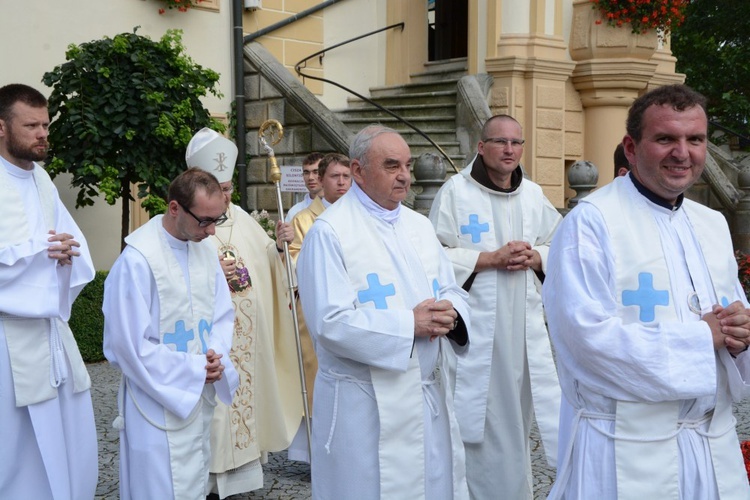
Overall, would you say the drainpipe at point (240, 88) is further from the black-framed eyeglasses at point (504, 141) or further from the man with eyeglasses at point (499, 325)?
the black-framed eyeglasses at point (504, 141)

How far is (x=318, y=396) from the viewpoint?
409cm

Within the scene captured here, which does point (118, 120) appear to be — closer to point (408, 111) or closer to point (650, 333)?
point (408, 111)

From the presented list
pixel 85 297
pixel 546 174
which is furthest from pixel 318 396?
pixel 546 174

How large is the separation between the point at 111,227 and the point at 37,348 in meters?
6.65

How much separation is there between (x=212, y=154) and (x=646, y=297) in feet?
11.8

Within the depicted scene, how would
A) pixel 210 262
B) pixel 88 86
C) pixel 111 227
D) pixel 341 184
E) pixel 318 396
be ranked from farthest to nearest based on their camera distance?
1. pixel 111 227
2. pixel 88 86
3. pixel 341 184
4. pixel 210 262
5. pixel 318 396

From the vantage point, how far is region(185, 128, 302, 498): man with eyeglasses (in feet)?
19.3

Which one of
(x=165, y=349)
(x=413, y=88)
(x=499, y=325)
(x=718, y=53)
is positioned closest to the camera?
(x=165, y=349)

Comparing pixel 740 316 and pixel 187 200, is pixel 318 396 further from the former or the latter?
pixel 740 316

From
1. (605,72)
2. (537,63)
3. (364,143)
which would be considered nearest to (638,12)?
(605,72)

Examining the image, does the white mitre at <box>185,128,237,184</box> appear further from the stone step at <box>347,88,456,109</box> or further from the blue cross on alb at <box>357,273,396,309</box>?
the stone step at <box>347,88,456,109</box>

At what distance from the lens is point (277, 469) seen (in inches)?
261

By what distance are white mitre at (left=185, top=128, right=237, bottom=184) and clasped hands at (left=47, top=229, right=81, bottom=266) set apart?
1.26 m

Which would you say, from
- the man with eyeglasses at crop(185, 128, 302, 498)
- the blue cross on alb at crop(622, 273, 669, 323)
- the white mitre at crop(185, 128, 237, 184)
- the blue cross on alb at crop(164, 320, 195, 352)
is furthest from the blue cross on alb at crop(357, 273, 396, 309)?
the white mitre at crop(185, 128, 237, 184)
